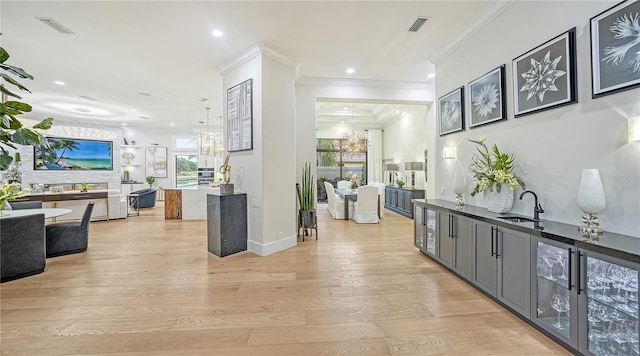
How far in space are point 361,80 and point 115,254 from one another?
575cm

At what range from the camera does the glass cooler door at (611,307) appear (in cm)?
158

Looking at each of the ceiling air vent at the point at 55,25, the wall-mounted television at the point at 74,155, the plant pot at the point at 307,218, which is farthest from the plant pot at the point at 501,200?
the wall-mounted television at the point at 74,155

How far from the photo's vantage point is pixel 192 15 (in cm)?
330

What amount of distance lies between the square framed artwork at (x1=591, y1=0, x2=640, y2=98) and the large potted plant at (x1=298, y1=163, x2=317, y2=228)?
4149mm

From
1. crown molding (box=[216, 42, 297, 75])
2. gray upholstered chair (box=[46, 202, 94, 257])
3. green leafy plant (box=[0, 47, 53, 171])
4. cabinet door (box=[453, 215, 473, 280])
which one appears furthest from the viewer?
gray upholstered chair (box=[46, 202, 94, 257])

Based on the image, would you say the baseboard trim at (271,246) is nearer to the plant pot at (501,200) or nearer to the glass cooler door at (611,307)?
the plant pot at (501,200)

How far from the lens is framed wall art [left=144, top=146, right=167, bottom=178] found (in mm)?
11352

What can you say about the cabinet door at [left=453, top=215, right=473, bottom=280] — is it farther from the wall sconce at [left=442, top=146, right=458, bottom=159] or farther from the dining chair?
the dining chair

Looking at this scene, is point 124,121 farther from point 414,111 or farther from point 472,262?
point 472,262

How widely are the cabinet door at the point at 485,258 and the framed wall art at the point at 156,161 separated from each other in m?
12.4

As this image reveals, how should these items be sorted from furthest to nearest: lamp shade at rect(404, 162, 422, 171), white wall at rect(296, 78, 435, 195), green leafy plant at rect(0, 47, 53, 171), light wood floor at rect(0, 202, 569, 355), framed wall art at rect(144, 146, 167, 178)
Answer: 1. framed wall art at rect(144, 146, 167, 178)
2. lamp shade at rect(404, 162, 422, 171)
3. white wall at rect(296, 78, 435, 195)
4. light wood floor at rect(0, 202, 569, 355)
5. green leafy plant at rect(0, 47, 53, 171)

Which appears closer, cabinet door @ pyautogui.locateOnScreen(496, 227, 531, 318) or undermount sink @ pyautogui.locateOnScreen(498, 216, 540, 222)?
cabinet door @ pyautogui.locateOnScreen(496, 227, 531, 318)

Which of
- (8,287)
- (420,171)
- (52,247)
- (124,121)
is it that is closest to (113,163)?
(124,121)

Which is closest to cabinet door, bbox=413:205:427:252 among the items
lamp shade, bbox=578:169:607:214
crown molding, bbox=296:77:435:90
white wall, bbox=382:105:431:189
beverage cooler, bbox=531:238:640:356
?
beverage cooler, bbox=531:238:640:356
